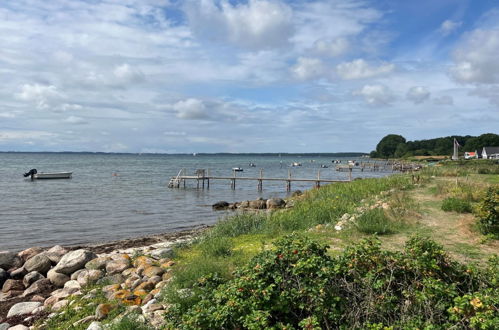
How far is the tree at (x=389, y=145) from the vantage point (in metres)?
142

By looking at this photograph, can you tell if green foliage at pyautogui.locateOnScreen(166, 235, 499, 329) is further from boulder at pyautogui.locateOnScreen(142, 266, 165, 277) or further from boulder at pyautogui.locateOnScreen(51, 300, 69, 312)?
boulder at pyautogui.locateOnScreen(51, 300, 69, 312)

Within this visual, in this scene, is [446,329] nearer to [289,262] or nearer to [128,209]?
[289,262]

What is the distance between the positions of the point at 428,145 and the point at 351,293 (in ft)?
476

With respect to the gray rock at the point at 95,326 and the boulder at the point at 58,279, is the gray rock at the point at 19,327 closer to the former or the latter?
the gray rock at the point at 95,326

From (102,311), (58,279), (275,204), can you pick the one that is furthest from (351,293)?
(275,204)

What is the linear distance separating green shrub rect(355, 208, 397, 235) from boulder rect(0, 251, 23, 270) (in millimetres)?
9600

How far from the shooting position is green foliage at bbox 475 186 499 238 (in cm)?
880

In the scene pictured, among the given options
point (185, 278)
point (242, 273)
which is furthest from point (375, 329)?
point (185, 278)

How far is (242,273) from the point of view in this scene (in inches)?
205

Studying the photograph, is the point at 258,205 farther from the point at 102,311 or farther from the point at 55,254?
the point at 102,311

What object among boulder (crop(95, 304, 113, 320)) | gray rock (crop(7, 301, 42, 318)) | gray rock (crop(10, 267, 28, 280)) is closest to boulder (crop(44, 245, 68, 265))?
gray rock (crop(10, 267, 28, 280))

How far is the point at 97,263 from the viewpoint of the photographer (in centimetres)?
946

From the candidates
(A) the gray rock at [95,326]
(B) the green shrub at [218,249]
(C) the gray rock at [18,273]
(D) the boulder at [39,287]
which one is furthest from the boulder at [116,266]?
(A) the gray rock at [95,326]

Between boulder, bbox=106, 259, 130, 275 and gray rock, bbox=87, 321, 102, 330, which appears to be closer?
gray rock, bbox=87, 321, 102, 330
